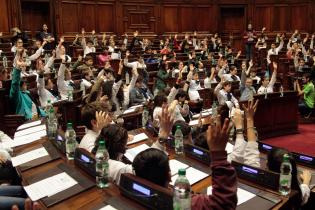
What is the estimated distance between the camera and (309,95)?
7.07 metres

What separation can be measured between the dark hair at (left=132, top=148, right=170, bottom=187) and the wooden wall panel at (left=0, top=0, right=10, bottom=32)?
9883mm

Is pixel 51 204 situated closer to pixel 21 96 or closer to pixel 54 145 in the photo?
pixel 54 145

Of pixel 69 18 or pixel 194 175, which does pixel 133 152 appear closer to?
pixel 194 175

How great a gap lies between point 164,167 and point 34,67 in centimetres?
648

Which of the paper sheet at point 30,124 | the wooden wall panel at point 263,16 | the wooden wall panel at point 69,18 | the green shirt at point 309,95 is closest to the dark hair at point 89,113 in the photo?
the paper sheet at point 30,124

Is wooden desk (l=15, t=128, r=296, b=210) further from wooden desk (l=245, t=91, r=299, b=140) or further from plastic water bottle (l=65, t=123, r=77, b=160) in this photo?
wooden desk (l=245, t=91, r=299, b=140)

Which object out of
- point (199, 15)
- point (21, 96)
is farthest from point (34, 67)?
point (199, 15)

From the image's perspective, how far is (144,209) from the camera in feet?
5.62

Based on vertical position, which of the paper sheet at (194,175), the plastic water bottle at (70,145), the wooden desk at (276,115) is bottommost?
the wooden desk at (276,115)

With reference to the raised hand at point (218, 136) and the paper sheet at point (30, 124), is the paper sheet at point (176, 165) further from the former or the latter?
the paper sheet at point (30, 124)

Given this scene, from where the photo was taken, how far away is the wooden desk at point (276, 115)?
5820 mm

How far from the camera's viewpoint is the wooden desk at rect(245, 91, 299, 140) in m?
5.82

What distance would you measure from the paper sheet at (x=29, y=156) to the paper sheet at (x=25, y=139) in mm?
293

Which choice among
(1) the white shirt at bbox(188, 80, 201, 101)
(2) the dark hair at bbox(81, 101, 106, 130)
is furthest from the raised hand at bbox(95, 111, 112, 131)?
(1) the white shirt at bbox(188, 80, 201, 101)
